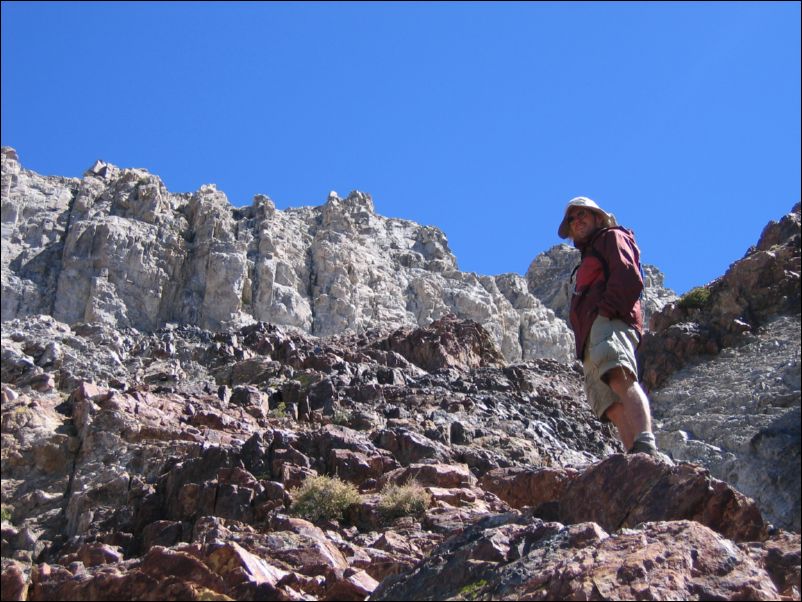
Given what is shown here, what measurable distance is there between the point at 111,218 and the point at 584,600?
69337 millimetres

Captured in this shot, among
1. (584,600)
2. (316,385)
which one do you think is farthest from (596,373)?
(316,385)


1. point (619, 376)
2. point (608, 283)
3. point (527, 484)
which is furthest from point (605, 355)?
point (527, 484)

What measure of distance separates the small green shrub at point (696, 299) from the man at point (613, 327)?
727 centimetres

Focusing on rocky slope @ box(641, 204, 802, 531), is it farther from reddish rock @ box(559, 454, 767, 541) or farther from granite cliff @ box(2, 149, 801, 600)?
reddish rock @ box(559, 454, 767, 541)

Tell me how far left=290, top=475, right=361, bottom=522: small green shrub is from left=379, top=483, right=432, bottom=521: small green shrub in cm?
38

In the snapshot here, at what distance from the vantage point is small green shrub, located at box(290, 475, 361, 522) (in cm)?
1098

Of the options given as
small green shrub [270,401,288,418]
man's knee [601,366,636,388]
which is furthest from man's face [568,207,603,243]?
small green shrub [270,401,288,418]

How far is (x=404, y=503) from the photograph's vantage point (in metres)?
10.8

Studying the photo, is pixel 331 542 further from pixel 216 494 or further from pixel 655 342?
pixel 655 342

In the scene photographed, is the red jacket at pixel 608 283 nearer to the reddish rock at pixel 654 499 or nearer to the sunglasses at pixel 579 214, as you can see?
the sunglasses at pixel 579 214

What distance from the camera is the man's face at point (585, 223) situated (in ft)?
25.7

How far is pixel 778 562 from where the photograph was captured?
5809 millimetres

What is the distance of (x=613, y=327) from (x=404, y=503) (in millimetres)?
4068

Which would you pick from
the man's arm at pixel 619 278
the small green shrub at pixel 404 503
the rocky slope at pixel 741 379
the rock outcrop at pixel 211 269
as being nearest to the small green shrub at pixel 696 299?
the rocky slope at pixel 741 379
